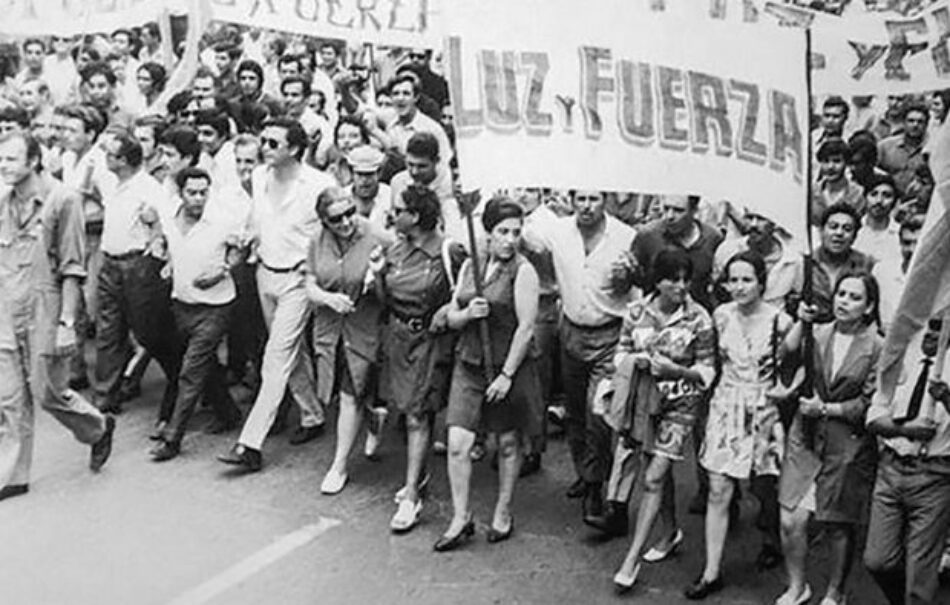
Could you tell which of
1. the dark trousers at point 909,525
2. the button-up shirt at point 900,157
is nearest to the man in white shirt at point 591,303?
the dark trousers at point 909,525

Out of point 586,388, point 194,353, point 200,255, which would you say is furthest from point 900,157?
point 194,353

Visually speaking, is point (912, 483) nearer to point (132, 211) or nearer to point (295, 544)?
point (295, 544)

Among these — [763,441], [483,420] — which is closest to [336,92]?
[483,420]

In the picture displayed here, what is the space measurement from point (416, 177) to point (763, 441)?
254 cm

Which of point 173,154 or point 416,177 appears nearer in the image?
point 416,177

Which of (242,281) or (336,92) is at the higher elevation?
(336,92)

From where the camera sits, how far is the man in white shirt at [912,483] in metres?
5.95

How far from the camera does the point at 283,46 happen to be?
14.3m

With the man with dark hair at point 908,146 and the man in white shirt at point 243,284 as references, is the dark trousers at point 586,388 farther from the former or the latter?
the man with dark hair at point 908,146

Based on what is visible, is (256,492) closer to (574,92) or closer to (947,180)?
(574,92)

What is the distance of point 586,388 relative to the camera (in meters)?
7.96

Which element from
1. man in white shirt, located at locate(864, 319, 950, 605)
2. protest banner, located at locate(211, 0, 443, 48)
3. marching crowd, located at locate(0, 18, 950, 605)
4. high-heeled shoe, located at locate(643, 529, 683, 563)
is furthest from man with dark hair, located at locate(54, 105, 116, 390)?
man in white shirt, located at locate(864, 319, 950, 605)

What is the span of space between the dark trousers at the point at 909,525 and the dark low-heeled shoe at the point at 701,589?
96cm

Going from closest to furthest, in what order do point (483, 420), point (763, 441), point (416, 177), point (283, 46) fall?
point (763, 441) < point (483, 420) < point (416, 177) < point (283, 46)
